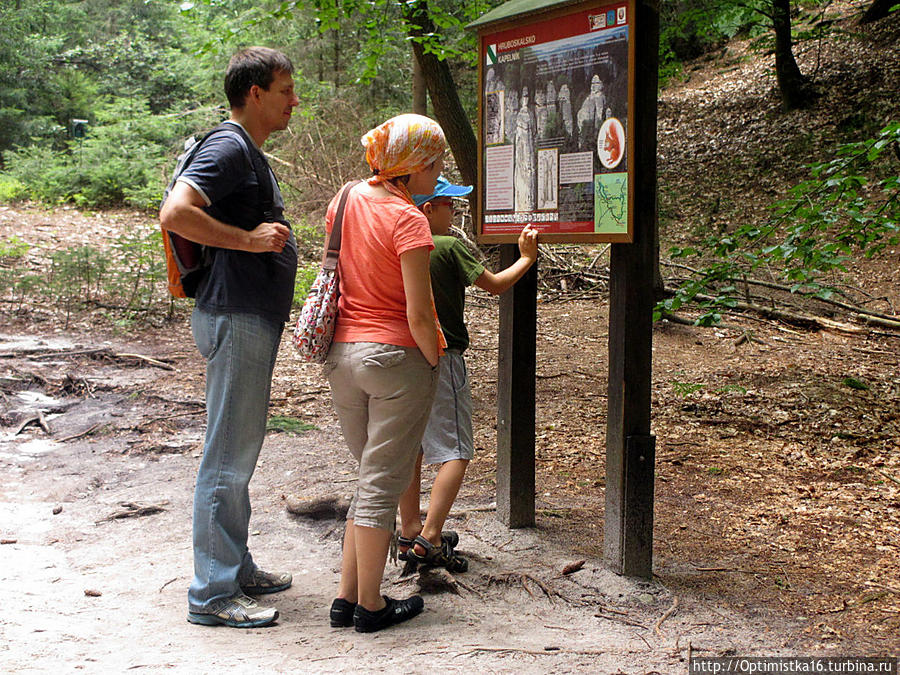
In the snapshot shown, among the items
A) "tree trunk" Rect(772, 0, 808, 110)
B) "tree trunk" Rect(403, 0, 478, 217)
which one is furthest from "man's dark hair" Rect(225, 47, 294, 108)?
"tree trunk" Rect(772, 0, 808, 110)

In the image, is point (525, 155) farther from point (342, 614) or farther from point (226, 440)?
point (342, 614)

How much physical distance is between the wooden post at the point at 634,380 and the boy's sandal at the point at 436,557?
0.68m

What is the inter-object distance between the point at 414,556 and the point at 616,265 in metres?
1.56

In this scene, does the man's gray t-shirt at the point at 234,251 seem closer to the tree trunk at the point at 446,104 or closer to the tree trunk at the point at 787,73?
the tree trunk at the point at 446,104

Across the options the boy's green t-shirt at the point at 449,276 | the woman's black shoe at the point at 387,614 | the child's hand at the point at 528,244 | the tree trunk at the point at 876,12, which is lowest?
the woman's black shoe at the point at 387,614

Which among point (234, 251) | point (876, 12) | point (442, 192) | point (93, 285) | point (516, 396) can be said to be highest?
point (876, 12)

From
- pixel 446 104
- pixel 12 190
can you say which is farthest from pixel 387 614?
pixel 12 190

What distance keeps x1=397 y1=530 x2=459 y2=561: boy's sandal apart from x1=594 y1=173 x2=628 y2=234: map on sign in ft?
5.10

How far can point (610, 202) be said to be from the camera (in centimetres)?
339

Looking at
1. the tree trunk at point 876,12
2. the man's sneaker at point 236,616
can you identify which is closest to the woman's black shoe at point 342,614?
the man's sneaker at point 236,616

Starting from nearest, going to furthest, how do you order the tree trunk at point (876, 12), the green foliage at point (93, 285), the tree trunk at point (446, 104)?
the tree trunk at point (446, 104), the green foliage at point (93, 285), the tree trunk at point (876, 12)

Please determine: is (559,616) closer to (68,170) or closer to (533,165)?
(533,165)

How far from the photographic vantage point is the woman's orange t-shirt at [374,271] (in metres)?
2.82

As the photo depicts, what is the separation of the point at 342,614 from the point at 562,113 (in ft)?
7.51
